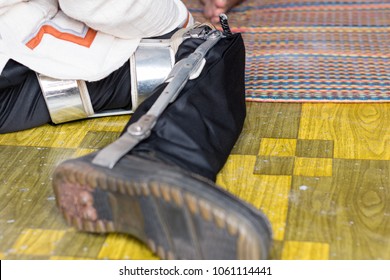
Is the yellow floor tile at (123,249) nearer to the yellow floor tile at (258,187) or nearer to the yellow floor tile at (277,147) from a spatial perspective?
the yellow floor tile at (258,187)

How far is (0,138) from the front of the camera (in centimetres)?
135

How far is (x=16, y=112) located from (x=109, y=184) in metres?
0.48

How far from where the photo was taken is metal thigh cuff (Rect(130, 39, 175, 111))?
136cm

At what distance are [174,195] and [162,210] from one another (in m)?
0.03

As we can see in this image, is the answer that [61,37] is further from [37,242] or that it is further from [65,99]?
[37,242]

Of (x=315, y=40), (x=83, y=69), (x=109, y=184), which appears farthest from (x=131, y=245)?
(x=315, y=40)

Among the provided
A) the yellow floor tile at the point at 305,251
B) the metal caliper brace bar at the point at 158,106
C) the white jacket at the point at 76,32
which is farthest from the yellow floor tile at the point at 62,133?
the yellow floor tile at the point at 305,251

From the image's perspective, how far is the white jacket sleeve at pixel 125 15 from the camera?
1262 millimetres

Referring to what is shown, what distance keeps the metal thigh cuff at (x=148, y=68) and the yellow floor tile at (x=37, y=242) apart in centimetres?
41

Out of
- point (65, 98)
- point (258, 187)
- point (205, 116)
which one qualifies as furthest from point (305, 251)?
point (65, 98)

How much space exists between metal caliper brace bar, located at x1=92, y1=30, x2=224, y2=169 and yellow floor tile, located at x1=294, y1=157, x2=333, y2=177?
231 mm

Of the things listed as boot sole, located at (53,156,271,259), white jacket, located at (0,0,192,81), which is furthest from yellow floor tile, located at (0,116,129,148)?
boot sole, located at (53,156,271,259)

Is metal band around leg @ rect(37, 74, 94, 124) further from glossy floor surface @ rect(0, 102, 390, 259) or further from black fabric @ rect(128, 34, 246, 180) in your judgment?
black fabric @ rect(128, 34, 246, 180)
